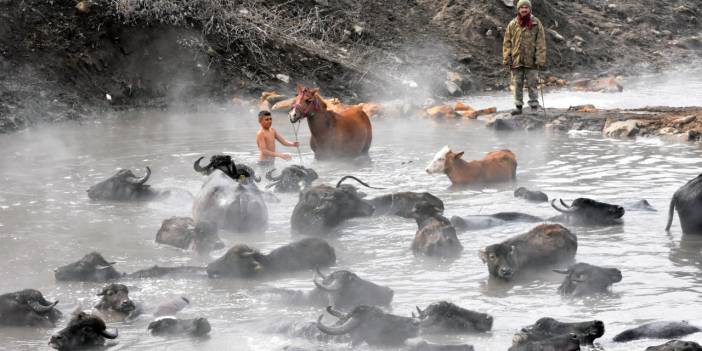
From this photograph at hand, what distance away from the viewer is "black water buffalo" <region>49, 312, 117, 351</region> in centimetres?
609

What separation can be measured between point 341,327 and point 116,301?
5.64 feet

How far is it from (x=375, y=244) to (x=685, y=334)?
3.25 metres

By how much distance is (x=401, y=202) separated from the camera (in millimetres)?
9633

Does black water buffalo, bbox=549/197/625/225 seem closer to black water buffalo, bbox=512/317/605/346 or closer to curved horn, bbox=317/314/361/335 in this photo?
black water buffalo, bbox=512/317/605/346

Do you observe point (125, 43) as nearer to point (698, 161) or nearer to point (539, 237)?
point (698, 161)

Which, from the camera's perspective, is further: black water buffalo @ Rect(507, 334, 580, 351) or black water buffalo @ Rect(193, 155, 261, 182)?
black water buffalo @ Rect(193, 155, 261, 182)

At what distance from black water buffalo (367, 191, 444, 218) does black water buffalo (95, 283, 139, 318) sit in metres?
3.39

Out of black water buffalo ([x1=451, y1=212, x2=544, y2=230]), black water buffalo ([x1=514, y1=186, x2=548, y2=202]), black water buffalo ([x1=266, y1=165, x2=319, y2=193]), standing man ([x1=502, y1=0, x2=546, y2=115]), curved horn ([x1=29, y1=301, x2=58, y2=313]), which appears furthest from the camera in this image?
standing man ([x1=502, y1=0, x2=546, y2=115])

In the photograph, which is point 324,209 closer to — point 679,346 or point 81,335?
point 81,335

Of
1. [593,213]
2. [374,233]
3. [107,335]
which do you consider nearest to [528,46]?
[593,213]

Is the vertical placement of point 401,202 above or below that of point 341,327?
above

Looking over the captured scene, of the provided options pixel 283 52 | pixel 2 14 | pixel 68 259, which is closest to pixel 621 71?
pixel 283 52

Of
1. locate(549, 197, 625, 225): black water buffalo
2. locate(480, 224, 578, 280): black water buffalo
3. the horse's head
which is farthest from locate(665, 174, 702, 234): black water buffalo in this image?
the horse's head

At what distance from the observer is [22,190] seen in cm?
1137
